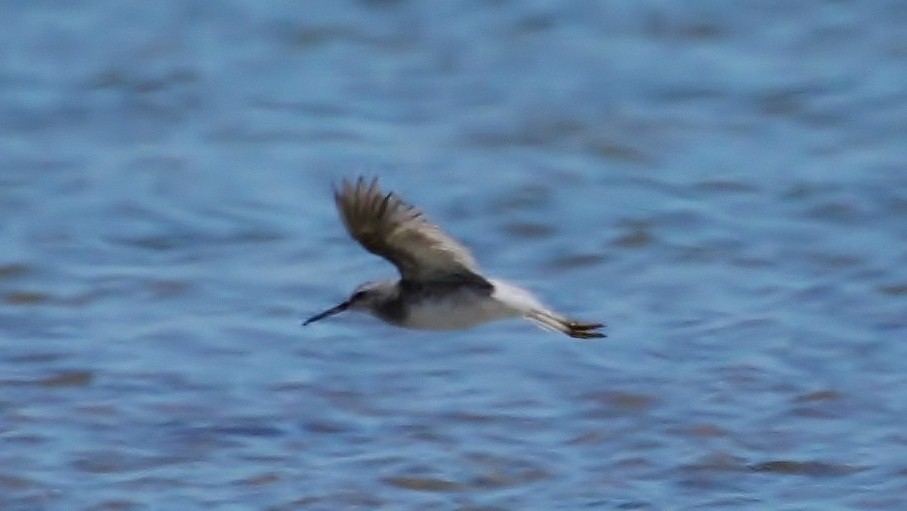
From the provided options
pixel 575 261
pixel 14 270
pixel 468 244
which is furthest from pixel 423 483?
pixel 14 270

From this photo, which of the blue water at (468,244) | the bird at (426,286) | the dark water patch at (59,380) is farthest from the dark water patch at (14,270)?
the bird at (426,286)

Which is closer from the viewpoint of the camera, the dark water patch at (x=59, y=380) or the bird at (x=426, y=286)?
the bird at (x=426, y=286)

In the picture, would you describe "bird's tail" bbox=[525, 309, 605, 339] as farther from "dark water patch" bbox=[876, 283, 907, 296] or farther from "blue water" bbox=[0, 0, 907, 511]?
"dark water patch" bbox=[876, 283, 907, 296]

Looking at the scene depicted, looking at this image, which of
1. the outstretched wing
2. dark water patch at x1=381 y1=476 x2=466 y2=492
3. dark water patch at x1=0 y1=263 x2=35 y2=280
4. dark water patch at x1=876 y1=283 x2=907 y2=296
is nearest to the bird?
the outstretched wing

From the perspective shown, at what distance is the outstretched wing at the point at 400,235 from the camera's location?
246 inches

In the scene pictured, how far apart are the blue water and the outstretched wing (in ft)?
2.23

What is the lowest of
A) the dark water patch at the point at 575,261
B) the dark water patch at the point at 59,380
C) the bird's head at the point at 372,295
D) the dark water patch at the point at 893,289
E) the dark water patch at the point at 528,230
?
the dark water patch at the point at 59,380

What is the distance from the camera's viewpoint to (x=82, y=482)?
693cm

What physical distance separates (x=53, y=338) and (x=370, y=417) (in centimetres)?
145

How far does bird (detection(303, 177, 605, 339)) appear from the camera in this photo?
21.0ft

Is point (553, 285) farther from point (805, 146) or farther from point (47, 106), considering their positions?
point (47, 106)

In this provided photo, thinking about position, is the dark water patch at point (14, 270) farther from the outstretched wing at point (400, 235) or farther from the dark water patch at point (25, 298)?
the outstretched wing at point (400, 235)

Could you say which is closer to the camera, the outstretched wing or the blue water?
the outstretched wing

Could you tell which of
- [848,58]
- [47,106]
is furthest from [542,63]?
[47,106]
